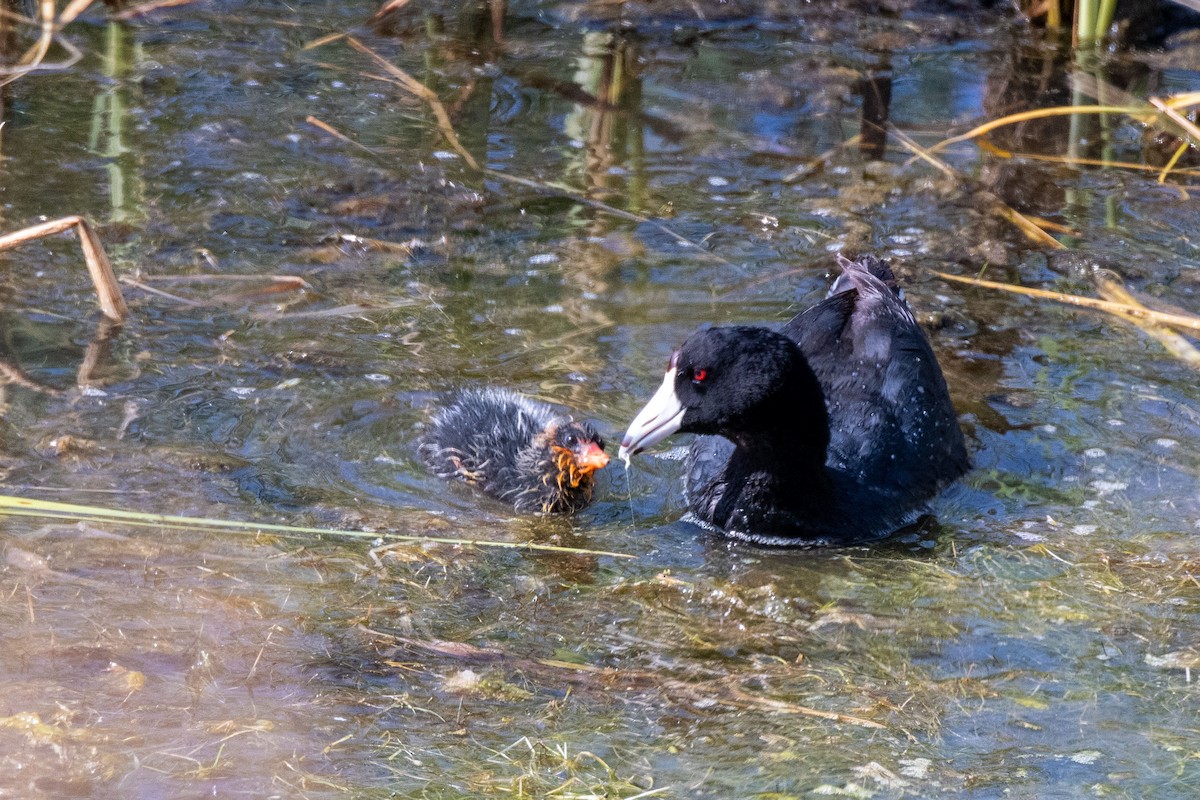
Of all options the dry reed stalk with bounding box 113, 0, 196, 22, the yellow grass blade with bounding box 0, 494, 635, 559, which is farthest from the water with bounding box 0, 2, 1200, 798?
the dry reed stalk with bounding box 113, 0, 196, 22

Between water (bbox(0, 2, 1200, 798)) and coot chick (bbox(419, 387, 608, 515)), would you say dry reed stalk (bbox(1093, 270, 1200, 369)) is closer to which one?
water (bbox(0, 2, 1200, 798))

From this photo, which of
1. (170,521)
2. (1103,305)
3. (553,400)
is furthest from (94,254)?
(1103,305)

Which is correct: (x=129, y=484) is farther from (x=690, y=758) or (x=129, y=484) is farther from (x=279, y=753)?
(x=690, y=758)

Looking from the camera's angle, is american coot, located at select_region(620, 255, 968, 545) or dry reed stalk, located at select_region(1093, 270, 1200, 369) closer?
american coot, located at select_region(620, 255, 968, 545)

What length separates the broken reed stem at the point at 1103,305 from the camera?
561 centimetres

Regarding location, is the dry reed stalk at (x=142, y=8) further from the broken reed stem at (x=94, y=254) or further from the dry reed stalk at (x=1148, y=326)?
the dry reed stalk at (x=1148, y=326)

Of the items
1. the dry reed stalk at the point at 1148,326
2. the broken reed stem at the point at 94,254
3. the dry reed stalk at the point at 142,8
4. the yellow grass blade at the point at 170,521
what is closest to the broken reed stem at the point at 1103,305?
the dry reed stalk at the point at 1148,326

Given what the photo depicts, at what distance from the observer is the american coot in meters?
4.23

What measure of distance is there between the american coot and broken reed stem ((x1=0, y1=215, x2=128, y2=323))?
1865 mm

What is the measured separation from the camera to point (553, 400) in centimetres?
509

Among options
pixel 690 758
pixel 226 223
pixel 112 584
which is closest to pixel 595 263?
pixel 226 223

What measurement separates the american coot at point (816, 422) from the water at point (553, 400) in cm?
13

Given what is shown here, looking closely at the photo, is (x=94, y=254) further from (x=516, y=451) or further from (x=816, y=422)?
(x=816, y=422)

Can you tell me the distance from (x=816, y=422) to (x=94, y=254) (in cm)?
237
